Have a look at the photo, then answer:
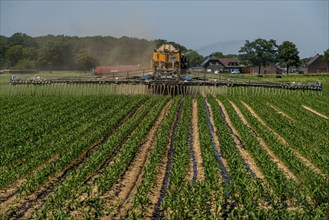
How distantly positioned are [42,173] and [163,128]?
358 inches

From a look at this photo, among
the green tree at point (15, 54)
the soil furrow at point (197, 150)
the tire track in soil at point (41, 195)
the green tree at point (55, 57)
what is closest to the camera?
the tire track in soil at point (41, 195)

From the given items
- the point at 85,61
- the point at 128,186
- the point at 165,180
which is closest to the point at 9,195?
the point at 128,186

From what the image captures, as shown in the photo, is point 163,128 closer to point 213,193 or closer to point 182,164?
point 182,164

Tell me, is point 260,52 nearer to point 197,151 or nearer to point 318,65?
point 318,65

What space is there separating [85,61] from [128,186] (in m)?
92.5

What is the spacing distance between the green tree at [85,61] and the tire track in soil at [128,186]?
8647cm

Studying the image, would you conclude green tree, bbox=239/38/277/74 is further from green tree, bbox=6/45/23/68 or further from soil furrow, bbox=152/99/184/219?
soil furrow, bbox=152/99/184/219

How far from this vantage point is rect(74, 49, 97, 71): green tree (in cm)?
10238

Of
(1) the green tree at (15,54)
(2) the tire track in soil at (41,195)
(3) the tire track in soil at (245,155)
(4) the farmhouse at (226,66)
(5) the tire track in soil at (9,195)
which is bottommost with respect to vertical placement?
(5) the tire track in soil at (9,195)

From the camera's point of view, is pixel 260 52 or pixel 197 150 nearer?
pixel 197 150

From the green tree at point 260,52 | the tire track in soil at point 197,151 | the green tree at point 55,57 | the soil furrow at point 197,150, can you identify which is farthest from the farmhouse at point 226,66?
the soil furrow at point 197,150

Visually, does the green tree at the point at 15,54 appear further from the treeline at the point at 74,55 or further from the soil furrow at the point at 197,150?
the soil furrow at the point at 197,150

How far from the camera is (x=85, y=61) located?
336 ft

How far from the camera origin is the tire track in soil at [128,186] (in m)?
10.7
